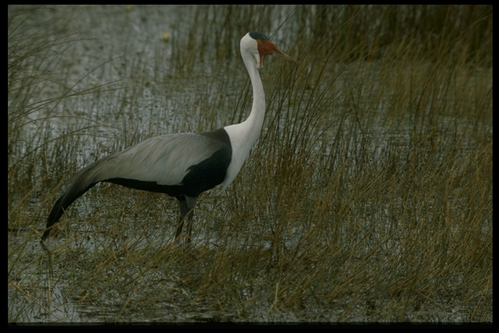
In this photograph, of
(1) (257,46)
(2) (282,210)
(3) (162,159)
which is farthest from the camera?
(2) (282,210)

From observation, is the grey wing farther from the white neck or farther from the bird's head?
the bird's head

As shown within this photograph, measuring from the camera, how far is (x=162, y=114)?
6.11 m

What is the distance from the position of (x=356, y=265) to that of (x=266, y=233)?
0.56 metres

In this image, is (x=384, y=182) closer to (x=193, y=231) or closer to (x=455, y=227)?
(x=455, y=227)

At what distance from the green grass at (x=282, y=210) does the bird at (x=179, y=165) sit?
0.15 metres

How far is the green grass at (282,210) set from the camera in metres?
3.40

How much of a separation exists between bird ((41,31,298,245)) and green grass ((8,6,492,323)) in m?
0.15

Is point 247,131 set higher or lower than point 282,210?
higher

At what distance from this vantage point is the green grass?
340cm

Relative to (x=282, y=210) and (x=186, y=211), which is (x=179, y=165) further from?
(x=282, y=210)

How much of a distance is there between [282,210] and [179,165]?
1.88ft

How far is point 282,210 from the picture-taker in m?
4.11

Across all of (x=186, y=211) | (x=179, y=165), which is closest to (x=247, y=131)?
(x=179, y=165)

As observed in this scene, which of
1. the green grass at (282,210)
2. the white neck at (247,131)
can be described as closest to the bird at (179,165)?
the white neck at (247,131)
